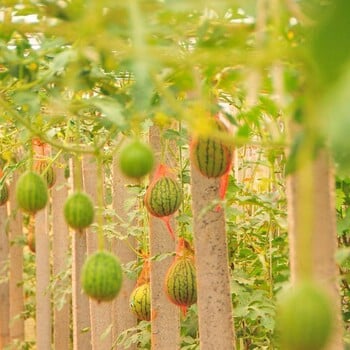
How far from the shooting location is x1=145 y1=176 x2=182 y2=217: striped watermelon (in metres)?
2.05

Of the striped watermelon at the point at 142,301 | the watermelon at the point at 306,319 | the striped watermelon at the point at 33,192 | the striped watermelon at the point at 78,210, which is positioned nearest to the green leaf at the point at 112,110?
the striped watermelon at the point at 78,210

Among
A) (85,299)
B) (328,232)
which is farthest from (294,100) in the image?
(85,299)

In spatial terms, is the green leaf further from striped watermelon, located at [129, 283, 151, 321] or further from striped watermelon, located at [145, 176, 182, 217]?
striped watermelon, located at [129, 283, 151, 321]

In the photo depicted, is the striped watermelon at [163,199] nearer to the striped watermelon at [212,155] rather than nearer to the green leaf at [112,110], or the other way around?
the striped watermelon at [212,155]

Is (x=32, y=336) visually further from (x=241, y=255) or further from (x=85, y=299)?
(x=241, y=255)

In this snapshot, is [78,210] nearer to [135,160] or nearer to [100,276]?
[100,276]

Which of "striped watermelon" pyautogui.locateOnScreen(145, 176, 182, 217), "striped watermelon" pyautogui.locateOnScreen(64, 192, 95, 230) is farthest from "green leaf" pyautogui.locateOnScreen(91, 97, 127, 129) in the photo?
"striped watermelon" pyautogui.locateOnScreen(145, 176, 182, 217)

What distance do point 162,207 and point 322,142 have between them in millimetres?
1473

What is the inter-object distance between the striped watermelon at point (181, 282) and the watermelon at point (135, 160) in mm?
1309

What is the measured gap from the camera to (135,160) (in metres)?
0.80

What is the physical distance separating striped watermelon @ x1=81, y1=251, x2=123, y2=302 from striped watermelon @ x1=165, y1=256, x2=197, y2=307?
3.65 ft

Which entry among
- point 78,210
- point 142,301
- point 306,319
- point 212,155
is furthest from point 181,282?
point 306,319

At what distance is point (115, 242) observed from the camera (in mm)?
3463

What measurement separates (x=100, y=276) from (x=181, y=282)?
46.8 inches
